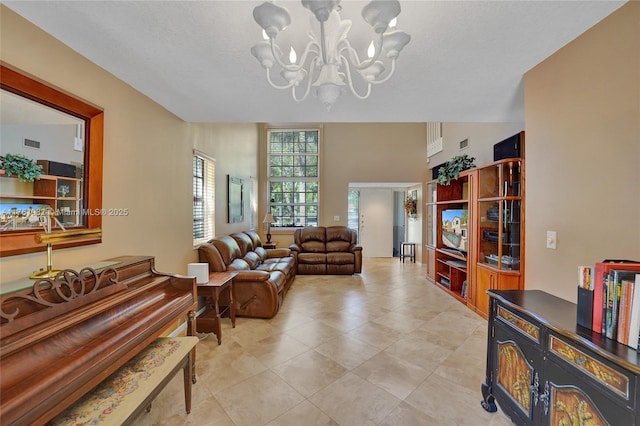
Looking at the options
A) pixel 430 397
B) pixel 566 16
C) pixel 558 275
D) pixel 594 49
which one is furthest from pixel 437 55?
pixel 430 397

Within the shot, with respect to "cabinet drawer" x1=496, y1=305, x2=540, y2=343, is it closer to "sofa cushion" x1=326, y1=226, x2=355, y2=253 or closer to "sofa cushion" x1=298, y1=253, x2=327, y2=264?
"sofa cushion" x1=298, y1=253, x2=327, y2=264

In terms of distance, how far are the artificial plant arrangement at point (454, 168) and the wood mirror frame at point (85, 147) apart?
4332mm

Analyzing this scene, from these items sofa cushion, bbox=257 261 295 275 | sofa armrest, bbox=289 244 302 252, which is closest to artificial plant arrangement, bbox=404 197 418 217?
sofa armrest, bbox=289 244 302 252

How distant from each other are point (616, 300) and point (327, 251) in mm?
4786

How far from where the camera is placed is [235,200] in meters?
4.82

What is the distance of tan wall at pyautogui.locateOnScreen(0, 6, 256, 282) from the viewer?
4.58 ft

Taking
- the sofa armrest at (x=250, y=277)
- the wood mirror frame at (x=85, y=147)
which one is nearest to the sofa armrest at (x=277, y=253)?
the sofa armrest at (x=250, y=277)

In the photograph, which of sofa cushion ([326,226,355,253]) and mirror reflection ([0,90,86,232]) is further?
sofa cushion ([326,226,355,253])

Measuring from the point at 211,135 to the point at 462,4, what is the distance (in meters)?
3.52

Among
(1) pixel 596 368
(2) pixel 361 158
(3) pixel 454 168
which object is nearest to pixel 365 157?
(2) pixel 361 158

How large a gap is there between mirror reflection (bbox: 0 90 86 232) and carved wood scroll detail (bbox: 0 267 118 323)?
377 millimetres

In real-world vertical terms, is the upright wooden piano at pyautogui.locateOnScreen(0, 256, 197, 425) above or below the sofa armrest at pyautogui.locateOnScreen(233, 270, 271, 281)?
above

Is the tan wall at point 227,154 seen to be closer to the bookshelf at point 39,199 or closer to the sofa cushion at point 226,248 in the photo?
the sofa cushion at point 226,248

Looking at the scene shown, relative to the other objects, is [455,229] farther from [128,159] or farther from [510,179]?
[128,159]
